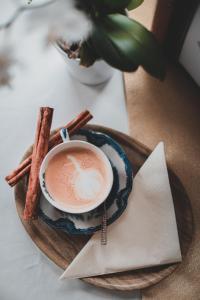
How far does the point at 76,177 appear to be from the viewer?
24.4 inches

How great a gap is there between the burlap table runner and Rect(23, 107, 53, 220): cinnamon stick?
0.58 feet

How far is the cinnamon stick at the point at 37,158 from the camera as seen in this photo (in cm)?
60

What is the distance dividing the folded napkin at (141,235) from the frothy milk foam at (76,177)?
0.07 meters

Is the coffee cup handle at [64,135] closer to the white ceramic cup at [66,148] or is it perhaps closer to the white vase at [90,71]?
the white ceramic cup at [66,148]

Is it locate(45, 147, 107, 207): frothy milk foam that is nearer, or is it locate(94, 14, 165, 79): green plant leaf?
locate(94, 14, 165, 79): green plant leaf

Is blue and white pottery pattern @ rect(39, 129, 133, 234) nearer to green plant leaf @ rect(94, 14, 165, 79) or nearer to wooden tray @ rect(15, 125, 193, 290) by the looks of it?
wooden tray @ rect(15, 125, 193, 290)

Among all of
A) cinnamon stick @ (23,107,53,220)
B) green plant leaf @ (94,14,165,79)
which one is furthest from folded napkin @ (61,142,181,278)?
green plant leaf @ (94,14,165,79)

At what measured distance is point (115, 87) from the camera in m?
0.75

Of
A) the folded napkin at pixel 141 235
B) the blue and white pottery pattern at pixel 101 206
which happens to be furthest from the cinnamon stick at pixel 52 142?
the folded napkin at pixel 141 235

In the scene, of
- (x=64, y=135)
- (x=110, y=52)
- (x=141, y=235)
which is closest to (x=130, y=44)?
(x=110, y=52)

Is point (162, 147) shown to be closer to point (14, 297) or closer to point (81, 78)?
point (81, 78)

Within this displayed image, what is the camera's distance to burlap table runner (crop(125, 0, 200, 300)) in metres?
0.69

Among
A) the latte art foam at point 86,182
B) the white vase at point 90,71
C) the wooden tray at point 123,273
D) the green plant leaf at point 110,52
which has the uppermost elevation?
the green plant leaf at point 110,52

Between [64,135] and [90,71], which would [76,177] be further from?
[90,71]
